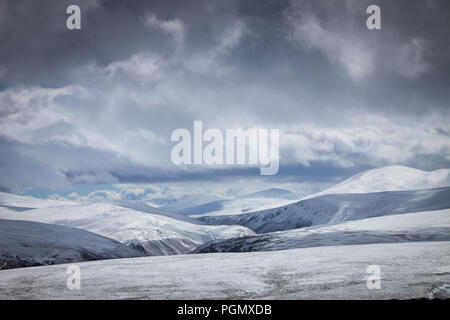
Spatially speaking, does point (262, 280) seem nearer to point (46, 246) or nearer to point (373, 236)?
point (373, 236)

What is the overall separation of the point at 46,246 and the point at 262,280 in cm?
9198

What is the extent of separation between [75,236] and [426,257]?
11676 centimetres

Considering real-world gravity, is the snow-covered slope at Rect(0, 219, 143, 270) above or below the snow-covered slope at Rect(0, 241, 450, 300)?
below

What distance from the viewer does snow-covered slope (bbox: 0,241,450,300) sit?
19.5m

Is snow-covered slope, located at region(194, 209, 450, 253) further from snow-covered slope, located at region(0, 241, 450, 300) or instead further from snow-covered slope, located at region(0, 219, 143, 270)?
snow-covered slope, located at region(0, 219, 143, 270)

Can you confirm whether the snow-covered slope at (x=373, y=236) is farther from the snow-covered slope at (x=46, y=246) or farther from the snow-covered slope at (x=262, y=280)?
the snow-covered slope at (x=46, y=246)

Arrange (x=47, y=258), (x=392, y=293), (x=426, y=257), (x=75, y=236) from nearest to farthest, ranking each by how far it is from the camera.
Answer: (x=392, y=293) → (x=426, y=257) → (x=47, y=258) → (x=75, y=236)

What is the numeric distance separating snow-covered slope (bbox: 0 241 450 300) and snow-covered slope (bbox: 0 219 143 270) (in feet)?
203

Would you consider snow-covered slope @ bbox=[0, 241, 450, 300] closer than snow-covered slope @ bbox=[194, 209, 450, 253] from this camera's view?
Yes

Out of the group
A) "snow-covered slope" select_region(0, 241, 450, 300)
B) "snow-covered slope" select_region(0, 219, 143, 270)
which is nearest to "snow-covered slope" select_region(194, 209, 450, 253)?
"snow-covered slope" select_region(0, 241, 450, 300)
